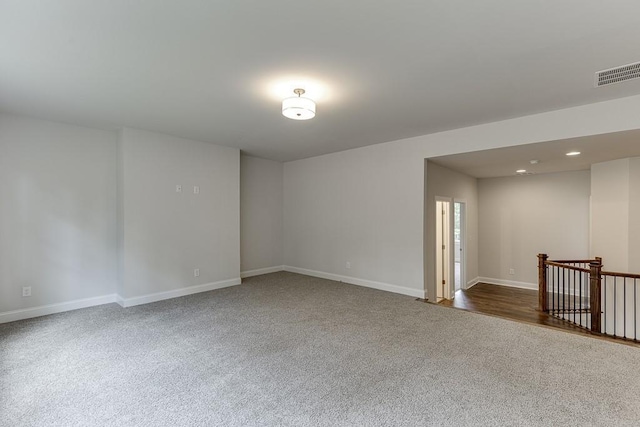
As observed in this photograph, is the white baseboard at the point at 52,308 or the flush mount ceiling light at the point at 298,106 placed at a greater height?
the flush mount ceiling light at the point at 298,106

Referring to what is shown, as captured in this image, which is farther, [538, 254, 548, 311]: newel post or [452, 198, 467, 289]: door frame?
[452, 198, 467, 289]: door frame

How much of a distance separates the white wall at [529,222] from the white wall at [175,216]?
21.2 ft

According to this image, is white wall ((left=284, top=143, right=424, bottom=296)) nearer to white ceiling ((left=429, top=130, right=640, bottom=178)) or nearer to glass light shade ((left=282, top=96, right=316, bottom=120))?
white ceiling ((left=429, top=130, right=640, bottom=178))

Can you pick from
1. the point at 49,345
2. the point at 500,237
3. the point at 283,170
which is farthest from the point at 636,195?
the point at 49,345

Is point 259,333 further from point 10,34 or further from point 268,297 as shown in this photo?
point 10,34

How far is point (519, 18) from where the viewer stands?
200 centimetres

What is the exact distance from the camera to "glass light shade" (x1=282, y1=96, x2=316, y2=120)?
309cm

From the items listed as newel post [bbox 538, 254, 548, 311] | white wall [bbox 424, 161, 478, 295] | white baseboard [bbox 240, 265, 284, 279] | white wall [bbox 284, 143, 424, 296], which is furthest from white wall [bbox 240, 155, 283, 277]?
newel post [bbox 538, 254, 548, 311]

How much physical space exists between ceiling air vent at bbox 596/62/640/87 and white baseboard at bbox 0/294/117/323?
6797 millimetres

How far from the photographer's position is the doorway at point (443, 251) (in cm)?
602

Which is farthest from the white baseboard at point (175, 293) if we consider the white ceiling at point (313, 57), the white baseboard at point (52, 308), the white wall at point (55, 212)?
the white ceiling at point (313, 57)

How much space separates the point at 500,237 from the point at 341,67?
698cm

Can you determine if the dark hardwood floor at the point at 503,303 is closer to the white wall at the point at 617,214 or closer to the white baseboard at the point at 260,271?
the white wall at the point at 617,214

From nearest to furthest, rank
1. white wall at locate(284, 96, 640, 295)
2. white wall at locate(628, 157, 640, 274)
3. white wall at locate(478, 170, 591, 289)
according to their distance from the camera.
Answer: white wall at locate(284, 96, 640, 295)
white wall at locate(628, 157, 640, 274)
white wall at locate(478, 170, 591, 289)
